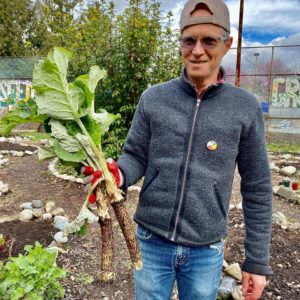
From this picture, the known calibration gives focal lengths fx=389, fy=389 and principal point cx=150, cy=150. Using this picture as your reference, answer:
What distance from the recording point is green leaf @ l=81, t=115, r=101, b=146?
168 centimetres

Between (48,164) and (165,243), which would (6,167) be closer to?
(48,164)

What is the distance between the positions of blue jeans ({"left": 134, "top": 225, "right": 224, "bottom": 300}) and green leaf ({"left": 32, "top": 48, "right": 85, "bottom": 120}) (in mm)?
657

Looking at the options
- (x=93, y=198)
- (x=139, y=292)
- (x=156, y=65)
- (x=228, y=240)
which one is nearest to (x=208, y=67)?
(x=93, y=198)

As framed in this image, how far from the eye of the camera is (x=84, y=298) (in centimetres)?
303

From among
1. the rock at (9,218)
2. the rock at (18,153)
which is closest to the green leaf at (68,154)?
the rock at (9,218)

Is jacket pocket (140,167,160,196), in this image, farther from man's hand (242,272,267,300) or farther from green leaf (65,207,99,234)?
man's hand (242,272,267,300)

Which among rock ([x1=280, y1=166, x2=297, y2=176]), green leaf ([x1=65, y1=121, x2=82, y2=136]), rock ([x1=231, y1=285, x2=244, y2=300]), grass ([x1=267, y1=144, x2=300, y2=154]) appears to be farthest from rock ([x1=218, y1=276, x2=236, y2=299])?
grass ([x1=267, y1=144, x2=300, y2=154])

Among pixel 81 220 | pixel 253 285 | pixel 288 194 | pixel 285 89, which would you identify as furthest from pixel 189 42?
pixel 285 89

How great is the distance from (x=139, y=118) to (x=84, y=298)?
1824 millimetres

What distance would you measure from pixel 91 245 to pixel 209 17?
2841 millimetres

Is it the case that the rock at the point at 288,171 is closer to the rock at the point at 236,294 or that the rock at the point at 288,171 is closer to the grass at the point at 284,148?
the grass at the point at 284,148

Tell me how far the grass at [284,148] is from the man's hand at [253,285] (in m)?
8.94

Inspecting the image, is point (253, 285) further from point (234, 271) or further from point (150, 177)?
point (234, 271)

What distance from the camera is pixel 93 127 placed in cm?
169
